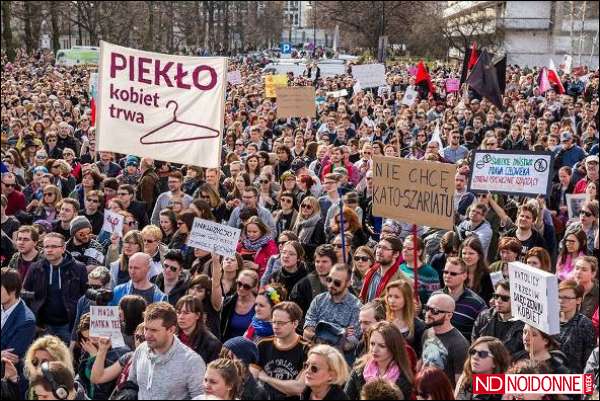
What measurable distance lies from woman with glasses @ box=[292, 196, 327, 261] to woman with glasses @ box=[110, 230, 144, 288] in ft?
6.31

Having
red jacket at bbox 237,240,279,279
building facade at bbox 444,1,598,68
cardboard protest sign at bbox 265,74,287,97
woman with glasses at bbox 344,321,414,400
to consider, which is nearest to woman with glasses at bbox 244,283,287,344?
woman with glasses at bbox 344,321,414,400

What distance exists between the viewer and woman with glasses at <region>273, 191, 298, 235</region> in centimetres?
1025

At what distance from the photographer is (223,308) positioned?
23.7 feet

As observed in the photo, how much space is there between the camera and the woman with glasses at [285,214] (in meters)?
10.2

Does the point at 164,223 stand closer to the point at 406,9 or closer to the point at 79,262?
the point at 79,262

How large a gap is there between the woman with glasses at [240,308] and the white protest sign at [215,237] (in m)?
0.61

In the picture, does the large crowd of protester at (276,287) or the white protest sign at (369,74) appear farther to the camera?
the white protest sign at (369,74)

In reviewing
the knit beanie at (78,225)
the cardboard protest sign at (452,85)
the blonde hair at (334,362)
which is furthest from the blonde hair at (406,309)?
the cardboard protest sign at (452,85)

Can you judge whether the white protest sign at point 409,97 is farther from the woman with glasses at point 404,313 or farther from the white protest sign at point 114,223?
the woman with glasses at point 404,313

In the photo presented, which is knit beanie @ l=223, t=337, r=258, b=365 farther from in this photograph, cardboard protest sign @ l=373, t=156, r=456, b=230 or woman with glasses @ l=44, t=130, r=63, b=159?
Answer: woman with glasses @ l=44, t=130, r=63, b=159

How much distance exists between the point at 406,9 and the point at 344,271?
50.0 meters

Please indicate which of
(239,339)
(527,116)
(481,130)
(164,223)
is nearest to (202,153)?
(164,223)

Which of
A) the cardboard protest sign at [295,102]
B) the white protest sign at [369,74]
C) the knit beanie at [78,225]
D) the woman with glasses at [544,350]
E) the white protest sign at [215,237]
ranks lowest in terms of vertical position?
the woman with glasses at [544,350]

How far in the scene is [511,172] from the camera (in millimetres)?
9906
